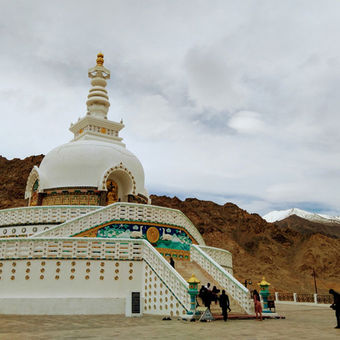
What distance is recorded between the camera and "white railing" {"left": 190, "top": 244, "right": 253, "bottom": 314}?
48.1 feet

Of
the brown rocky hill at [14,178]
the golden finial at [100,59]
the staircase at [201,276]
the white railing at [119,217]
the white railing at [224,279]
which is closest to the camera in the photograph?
the staircase at [201,276]

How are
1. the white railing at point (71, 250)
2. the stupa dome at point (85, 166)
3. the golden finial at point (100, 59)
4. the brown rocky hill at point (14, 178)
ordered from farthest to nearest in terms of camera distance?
1. the brown rocky hill at point (14, 178)
2. the golden finial at point (100, 59)
3. the stupa dome at point (85, 166)
4. the white railing at point (71, 250)

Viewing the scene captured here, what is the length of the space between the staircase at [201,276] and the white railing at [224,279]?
0.14 meters

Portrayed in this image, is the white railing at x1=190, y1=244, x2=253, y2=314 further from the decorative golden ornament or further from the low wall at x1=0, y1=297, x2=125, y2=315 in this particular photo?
the decorative golden ornament

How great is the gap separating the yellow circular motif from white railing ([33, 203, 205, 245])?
458mm

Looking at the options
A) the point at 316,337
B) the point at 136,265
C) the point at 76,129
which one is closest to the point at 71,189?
the point at 76,129

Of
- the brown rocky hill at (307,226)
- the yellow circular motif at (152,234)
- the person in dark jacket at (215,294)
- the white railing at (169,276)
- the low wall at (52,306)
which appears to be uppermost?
the brown rocky hill at (307,226)

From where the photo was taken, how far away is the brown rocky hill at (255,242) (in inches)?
2672

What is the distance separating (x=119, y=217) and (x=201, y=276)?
4.99 m

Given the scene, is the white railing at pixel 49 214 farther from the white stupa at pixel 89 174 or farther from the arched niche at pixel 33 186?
the arched niche at pixel 33 186

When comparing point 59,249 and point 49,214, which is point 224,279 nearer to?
point 59,249

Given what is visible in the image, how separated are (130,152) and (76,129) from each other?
561cm

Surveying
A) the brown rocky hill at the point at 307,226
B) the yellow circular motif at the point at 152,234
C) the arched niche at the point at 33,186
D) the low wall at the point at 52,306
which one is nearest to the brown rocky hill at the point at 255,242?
the brown rocky hill at the point at 307,226

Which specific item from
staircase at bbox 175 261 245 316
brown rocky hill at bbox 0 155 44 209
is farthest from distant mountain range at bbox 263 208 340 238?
staircase at bbox 175 261 245 316
